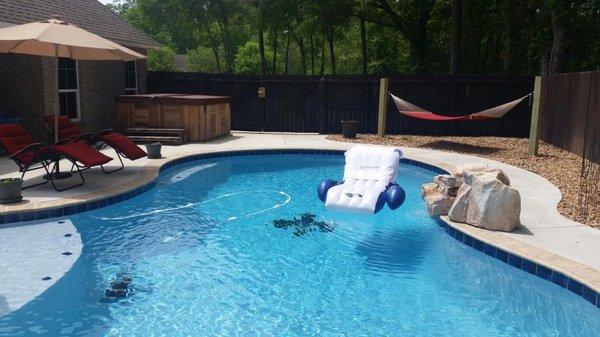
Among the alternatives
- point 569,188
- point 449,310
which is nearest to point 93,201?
point 449,310

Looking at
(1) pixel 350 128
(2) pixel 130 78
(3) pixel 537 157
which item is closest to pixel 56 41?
(2) pixel 130 78

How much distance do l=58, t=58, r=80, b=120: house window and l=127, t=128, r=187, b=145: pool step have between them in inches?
57.8

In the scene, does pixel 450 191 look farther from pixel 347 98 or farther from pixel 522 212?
pixel 347 98

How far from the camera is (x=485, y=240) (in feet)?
17.9

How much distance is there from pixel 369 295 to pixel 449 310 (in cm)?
74

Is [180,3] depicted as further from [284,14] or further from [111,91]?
[111,91]

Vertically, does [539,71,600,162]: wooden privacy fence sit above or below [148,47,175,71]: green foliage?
below

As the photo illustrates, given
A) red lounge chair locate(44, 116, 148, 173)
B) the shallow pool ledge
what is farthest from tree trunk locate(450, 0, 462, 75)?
the shallow pool ledge

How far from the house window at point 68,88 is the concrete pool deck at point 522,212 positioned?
8.92 ft

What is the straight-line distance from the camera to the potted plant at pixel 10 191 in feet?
20.7

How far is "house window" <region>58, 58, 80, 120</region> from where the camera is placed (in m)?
12.0

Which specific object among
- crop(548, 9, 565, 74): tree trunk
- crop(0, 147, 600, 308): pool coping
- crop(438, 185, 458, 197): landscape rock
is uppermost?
crop(548, 9, 565, 74): tree trunk

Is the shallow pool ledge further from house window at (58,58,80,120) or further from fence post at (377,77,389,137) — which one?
fence post at (377,77,389,137)

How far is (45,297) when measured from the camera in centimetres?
431
